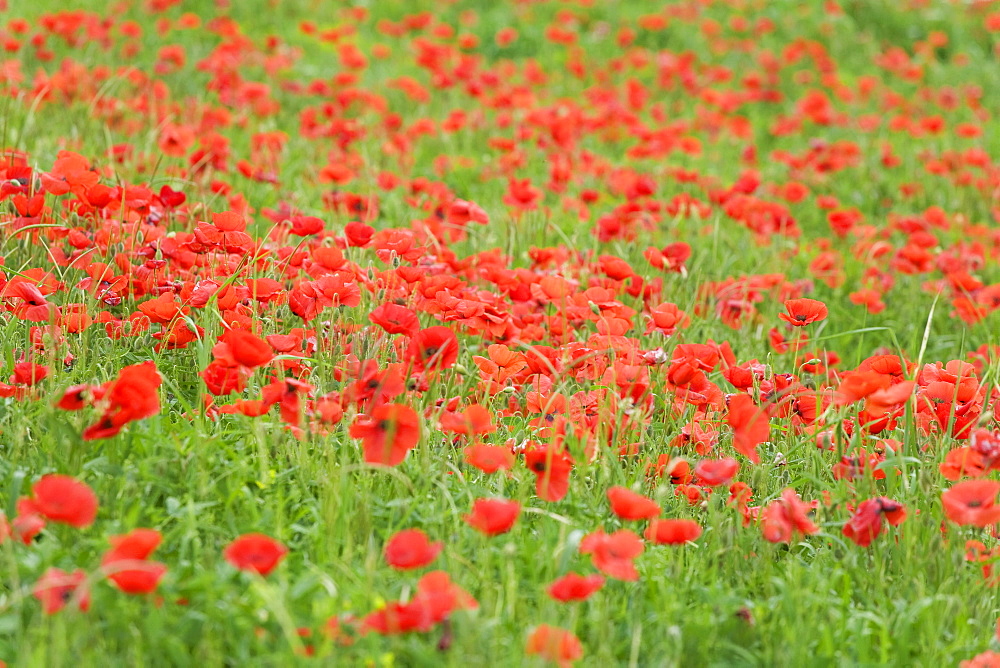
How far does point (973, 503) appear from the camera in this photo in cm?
196

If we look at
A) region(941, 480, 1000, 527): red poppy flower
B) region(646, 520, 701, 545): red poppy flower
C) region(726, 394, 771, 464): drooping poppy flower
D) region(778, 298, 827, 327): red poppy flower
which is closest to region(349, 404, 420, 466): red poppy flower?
region(646, 520, 701, 545): red poppy flower

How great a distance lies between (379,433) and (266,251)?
104 centimetres

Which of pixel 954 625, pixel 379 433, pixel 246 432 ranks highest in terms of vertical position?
pixel 379 433

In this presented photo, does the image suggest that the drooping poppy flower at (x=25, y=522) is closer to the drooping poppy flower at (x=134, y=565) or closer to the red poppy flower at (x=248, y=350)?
the drooping poppy flower at (x=134, y=565)

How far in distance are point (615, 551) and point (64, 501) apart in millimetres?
873

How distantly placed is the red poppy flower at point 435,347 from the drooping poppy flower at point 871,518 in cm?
88

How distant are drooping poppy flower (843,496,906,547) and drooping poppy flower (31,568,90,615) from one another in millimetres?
1401

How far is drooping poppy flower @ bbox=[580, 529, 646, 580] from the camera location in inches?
68.1

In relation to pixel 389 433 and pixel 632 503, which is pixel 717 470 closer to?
pixel 632 503

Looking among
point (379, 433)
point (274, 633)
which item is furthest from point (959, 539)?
point (274, 633)

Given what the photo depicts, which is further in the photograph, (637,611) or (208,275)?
(208,275)

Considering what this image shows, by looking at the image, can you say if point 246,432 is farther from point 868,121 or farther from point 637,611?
point 868,121

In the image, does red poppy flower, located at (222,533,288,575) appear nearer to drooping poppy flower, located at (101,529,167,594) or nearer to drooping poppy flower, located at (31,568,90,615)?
drooping poppy flower, located at (101,529,167,594)

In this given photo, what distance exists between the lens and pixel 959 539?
218cm
